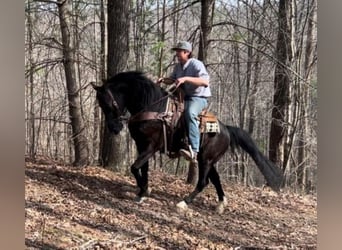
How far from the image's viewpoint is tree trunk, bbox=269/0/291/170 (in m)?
2.67

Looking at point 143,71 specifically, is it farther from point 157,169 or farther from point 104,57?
point 157,169

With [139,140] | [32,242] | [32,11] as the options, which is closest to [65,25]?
[32,11]

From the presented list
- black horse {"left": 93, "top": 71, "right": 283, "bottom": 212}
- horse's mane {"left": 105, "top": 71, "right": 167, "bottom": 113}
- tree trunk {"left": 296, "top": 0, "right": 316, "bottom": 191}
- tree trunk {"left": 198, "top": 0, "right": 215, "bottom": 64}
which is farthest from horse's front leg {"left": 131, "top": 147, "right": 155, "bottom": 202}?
tree trunk {"left": 296, "top": 0, "right": 316, "bottom": 191}

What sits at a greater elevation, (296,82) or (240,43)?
(240,43)

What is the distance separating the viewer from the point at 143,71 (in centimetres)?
269

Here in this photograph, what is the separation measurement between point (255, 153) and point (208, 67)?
0.52m

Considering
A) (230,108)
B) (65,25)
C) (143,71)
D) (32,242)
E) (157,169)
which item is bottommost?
(32,242)

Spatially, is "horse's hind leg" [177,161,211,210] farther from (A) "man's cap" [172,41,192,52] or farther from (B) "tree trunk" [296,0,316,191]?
(A) "man's cap" [172,41,192,52]

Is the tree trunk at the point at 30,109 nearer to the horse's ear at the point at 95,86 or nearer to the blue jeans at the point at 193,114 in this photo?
the horse's ear at the point at 95,86

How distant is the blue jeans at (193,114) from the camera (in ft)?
8.77

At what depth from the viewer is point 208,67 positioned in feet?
8.77

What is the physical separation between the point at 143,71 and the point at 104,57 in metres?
0.22

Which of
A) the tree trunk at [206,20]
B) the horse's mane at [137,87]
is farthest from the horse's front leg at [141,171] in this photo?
the tree trunk at [206,20]

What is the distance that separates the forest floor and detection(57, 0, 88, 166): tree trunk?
0.13m
